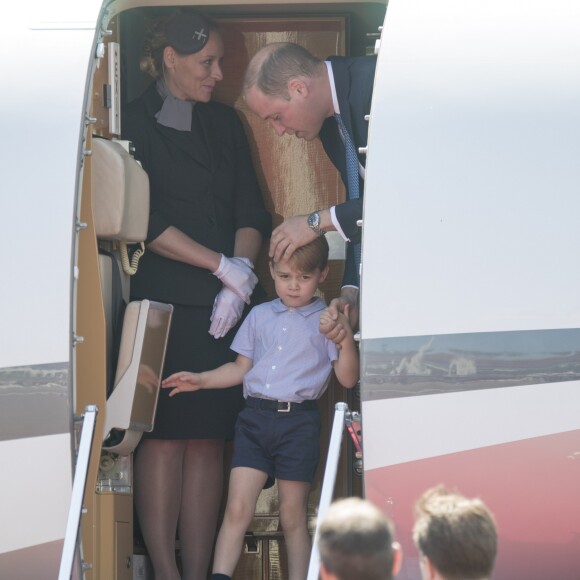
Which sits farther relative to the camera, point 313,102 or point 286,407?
point 286,407

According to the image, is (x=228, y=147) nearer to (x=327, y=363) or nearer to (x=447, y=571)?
(x=327, y=363)

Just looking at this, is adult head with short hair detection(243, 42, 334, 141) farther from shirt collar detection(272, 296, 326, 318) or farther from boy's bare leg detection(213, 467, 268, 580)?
boy's bare leg detection(213, 467, 268, 580)

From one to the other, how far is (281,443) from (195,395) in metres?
0.52

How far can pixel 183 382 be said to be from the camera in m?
5.21

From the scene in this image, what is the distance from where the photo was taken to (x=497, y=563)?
4168mm

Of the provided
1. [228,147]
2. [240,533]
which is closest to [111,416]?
[240,533]

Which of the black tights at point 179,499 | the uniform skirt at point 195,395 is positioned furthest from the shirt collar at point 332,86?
the black tights at point 179,499

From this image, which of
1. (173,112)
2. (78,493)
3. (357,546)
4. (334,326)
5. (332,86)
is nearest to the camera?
(357,546)

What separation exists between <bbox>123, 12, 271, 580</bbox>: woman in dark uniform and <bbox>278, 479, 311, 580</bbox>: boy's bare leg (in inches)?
20.3

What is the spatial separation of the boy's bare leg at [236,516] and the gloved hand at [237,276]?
0.77 m

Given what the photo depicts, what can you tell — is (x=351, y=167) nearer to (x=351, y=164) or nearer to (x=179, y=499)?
(x=351, y=164)

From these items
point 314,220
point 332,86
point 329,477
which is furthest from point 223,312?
point 329,477

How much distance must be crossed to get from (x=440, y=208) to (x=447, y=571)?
161cm

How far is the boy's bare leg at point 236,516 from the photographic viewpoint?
500 cm
